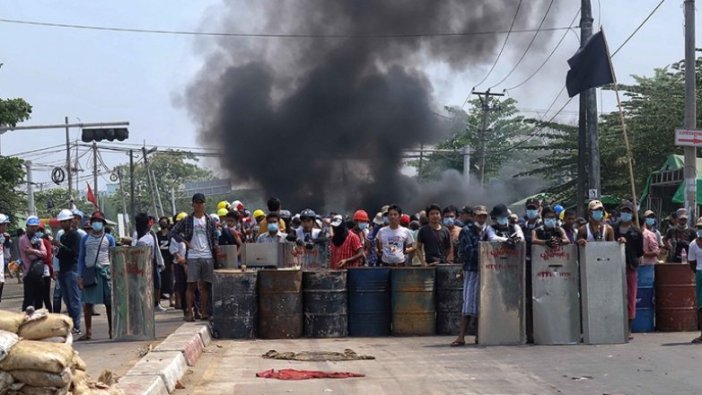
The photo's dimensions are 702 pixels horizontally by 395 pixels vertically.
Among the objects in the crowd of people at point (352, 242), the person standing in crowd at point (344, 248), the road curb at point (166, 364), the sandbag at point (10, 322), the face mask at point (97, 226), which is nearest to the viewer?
the sandbag at point (10, 322)

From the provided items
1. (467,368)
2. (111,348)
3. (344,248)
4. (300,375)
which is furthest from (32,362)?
(344,248)

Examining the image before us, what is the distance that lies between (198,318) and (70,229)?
2.12 meters

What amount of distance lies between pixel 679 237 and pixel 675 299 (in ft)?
11.1

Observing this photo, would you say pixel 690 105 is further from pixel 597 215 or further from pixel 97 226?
pixel 97 226

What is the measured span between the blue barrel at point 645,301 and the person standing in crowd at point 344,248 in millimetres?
3487

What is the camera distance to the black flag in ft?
63.2

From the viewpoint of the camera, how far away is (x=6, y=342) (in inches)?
236

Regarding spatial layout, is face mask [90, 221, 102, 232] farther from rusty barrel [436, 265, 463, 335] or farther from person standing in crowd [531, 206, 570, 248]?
person standing in crowd [531, 206, 570, 248]

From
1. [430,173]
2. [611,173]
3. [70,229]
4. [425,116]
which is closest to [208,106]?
[425,116]

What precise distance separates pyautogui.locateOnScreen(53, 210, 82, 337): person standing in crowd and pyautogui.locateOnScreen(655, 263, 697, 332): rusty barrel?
709cm

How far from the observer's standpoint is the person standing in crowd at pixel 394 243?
44.2 feet

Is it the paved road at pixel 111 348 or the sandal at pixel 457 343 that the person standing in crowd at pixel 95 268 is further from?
the sandal at pixel 457 343

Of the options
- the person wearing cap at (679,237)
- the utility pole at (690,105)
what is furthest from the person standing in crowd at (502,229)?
the utility pole at (690,105)

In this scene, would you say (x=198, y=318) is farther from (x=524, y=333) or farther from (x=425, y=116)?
(x=425, y=116)
